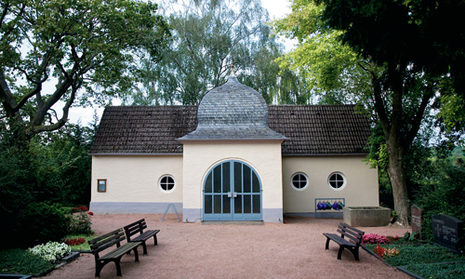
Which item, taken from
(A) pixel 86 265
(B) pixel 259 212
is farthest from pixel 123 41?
(A) pixel 86 265

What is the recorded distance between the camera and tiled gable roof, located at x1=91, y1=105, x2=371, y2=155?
60.7 ft

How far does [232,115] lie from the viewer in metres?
16.7

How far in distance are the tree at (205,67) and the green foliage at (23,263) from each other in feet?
64.0

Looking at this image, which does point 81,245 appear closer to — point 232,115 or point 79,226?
point 79,226

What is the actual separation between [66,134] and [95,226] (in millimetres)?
10125

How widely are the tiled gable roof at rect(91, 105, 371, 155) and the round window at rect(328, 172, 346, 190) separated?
4.22 ft

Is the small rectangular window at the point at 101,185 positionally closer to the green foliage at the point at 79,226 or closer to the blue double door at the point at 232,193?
the green foliage at the point at 79,226

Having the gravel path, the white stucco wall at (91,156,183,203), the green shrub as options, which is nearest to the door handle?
the gravel path

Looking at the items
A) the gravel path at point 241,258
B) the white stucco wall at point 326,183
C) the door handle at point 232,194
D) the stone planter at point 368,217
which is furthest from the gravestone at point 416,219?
the door handle at point 232,194

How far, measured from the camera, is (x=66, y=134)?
2264 centimetres

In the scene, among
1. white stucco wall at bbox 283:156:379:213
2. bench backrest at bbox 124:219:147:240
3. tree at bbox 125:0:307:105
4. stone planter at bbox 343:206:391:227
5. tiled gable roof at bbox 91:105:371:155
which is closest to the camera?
bench backrest at bbox 124:219:147:240

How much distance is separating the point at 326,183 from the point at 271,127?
428cm

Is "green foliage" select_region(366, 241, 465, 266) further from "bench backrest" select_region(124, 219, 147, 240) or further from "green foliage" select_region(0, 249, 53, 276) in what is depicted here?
"green foliage" select_region(0, 249, 53, 276)

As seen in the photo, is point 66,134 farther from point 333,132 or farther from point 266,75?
point 333,132
